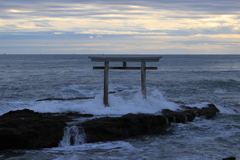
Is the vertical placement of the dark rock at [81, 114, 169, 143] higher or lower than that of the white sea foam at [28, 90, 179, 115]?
lower

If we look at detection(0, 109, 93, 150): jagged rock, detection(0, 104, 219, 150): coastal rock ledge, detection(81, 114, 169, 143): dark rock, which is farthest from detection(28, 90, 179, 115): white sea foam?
detection(0, 109, 93, 150): jagged rock

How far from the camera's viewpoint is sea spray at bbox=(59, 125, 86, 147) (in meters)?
11.4

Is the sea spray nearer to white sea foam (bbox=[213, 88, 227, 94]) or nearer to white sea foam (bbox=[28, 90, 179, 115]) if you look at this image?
white sea foam (bbox=[28, 90, 179, 115])


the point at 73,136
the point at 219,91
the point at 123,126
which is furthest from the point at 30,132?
the point at 219,91

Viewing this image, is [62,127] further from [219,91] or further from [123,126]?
[219,91]

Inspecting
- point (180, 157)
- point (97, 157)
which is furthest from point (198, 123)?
point (97, 157)

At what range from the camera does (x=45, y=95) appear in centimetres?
2683

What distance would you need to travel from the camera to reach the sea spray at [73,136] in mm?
11367

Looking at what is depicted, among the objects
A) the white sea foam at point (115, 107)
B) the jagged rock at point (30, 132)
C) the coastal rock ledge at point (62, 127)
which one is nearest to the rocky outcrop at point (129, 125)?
the coastal rock ledge at point (62, 127)

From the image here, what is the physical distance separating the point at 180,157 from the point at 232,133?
14.0 feet

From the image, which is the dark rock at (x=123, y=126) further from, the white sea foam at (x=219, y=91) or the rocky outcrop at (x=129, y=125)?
the white sea foam at (x=219, y=91)

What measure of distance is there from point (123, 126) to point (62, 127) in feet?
8.16

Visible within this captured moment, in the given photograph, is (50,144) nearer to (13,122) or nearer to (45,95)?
(13,122)

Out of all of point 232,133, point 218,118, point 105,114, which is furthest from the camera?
point 218,118
